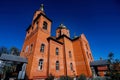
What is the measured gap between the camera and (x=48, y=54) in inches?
701

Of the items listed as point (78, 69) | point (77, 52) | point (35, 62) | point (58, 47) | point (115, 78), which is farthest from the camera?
point (77, 52)

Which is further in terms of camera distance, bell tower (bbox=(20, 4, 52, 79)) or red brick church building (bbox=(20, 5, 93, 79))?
red brick church building (bbox=(20, 5, 93, 79))

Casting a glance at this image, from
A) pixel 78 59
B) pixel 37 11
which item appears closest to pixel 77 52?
pixel 78 59

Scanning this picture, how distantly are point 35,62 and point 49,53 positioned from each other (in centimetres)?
371

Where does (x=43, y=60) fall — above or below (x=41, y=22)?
below

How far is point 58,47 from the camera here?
20.6 meters

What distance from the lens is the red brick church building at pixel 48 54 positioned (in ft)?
49.9

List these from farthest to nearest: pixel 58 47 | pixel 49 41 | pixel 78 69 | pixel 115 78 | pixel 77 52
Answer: pixel 77 52, pixel 78 69, pixel 58 47, pixel 49 41, pixel 115 78

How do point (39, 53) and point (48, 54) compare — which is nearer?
point (39, 53)

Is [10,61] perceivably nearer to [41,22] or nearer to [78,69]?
[41,22]

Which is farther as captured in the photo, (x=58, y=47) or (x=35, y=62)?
(x=58, y=47)

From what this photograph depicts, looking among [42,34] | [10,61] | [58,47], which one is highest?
[42,34]

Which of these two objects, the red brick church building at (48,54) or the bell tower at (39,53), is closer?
the bell tower at (39,53)

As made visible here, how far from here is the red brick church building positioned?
49.9 ft
